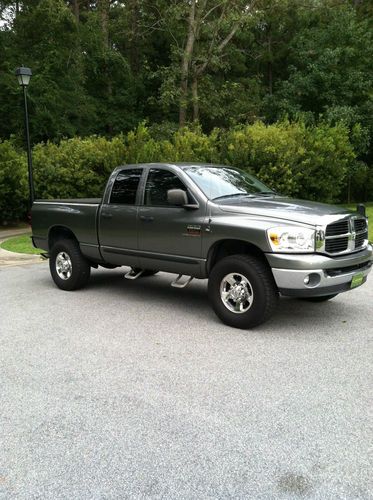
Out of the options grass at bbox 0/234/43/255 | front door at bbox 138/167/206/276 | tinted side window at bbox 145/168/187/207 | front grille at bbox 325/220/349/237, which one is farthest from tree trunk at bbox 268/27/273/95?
front grille at bbox 325/220/349/237

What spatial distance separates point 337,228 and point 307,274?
28.4 inches

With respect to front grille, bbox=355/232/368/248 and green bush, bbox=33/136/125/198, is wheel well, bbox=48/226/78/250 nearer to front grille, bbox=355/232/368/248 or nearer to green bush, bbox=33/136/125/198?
front grille, bbox=355/232/368/248

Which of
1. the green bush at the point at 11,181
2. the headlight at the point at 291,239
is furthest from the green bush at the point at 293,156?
the headlight at the point at 291,239

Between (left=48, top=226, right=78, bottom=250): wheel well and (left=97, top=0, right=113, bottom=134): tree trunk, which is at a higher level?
(left=97, top=0, right=113, bottom=134): tree trunk

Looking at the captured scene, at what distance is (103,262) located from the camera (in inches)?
302

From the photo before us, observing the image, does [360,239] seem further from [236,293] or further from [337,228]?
[236,293]

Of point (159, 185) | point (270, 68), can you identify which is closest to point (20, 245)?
point (159, 185)

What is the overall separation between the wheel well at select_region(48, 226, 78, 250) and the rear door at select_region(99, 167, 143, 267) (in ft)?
3.26

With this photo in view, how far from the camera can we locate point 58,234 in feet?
27.6

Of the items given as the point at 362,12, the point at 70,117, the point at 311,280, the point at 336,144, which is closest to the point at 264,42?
the point at 362,12

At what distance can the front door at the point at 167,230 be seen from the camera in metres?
6.21

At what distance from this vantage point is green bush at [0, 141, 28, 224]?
1700 centimetres

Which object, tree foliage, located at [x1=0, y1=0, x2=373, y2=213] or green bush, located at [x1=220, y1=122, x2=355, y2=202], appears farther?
tree foliage, located at [x1=0, y1=0, x2=373, y2=213]

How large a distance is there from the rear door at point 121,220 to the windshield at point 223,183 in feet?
3.09
